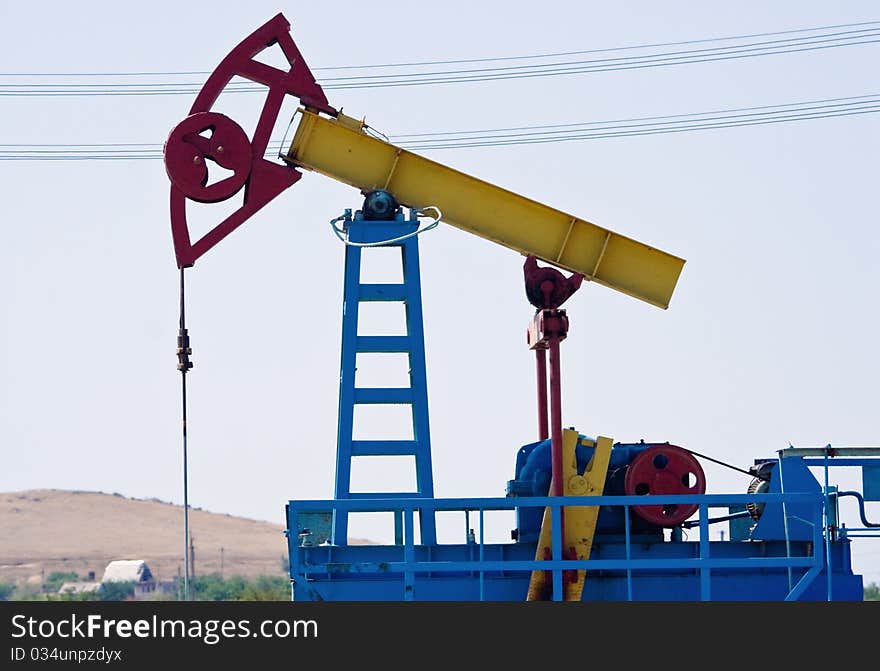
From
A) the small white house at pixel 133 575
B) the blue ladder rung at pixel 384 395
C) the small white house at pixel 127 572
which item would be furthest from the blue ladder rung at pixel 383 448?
the small white house at pixel 127 572

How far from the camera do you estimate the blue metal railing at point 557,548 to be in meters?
16.5

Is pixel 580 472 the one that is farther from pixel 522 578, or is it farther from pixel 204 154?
pixel 204 154

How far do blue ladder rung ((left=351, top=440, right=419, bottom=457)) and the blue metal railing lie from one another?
222 centimetres

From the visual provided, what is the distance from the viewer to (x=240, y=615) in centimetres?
1491

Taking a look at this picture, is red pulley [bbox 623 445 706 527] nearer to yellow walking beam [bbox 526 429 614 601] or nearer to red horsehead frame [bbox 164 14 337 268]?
yellow walking beam [bbox 526 429 614 601]

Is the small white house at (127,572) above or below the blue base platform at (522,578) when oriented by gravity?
above

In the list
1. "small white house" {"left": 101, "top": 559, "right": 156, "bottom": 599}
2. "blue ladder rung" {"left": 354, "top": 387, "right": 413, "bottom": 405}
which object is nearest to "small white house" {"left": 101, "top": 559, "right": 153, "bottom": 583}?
"small white house" {"left": 101, "top": 559, "right": 156, "bottom": 599}

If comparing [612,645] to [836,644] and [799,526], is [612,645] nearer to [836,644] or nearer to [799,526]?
[836,644]

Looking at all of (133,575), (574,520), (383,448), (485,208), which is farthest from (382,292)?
(133,575)

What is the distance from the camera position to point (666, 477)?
1798cm

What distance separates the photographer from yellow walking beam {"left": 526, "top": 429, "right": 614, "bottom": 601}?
17.3 m

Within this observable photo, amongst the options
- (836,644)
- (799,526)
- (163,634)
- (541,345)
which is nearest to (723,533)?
(799,526)

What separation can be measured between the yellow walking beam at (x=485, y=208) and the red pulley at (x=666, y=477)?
2.10 m

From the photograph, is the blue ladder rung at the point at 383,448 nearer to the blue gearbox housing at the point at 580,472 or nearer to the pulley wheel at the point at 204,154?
the blue gearbox housing at the point at 580,472
